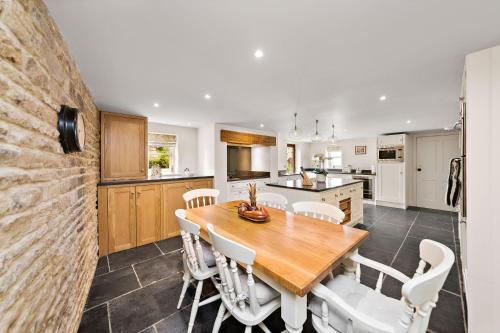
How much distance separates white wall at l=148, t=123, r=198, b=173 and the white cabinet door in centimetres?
526

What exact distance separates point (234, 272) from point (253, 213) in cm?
72

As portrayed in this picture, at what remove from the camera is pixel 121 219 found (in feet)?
9.46

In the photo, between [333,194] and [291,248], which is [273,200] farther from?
[333,194]

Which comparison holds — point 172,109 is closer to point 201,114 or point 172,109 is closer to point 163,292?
point 201,114

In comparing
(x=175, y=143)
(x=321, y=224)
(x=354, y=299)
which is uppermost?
(x=175, y=143)

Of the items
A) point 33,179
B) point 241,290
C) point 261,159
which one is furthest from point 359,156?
point 33,179

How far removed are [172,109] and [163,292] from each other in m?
2.46

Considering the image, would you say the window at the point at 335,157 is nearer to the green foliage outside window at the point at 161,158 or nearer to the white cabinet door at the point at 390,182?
the white cabinet door at the point at 390,182

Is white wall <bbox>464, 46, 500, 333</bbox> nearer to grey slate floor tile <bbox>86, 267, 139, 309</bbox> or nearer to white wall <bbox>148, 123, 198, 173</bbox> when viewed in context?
grey slate floor tile <bbox>86, 267, 139, 309</bbox>

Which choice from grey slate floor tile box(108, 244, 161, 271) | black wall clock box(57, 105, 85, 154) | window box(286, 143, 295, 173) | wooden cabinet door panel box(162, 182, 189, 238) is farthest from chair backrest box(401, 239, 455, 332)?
window box(286, 143, 295, 173)

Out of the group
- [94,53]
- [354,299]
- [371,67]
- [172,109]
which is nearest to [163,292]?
[354,299]

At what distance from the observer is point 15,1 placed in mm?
712

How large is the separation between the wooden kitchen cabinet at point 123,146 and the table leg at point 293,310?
316 centimetres

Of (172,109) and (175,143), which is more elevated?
(172,109)
